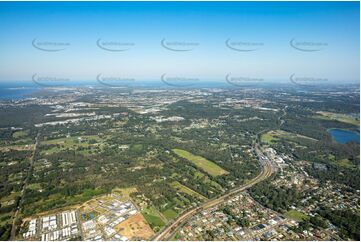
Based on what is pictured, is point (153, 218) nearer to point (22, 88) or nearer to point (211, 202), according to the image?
point (211, 202)

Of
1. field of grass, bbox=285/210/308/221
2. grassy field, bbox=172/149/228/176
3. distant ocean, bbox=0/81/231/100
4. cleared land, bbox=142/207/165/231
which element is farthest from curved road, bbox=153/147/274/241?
distant ocean, bbox=0/81/231/100

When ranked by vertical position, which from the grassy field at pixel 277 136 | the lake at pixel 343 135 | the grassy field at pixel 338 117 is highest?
the grassy field at pixel 338 117

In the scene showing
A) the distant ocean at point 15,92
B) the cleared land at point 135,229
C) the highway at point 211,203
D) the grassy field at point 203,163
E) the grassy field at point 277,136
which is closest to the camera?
the cleared land at point 135,229

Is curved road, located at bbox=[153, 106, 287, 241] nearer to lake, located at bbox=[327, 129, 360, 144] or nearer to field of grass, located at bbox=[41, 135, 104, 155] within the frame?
lake, located at bbox=[327, 129, 360, 144]

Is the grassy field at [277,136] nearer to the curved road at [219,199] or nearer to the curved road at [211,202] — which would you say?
the curved road at [219,199]

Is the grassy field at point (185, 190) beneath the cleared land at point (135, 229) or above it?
beneath

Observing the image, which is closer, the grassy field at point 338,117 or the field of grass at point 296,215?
the field of grass at point 296,215

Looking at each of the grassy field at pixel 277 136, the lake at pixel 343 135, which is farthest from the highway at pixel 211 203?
the lake at pixel 343 135
